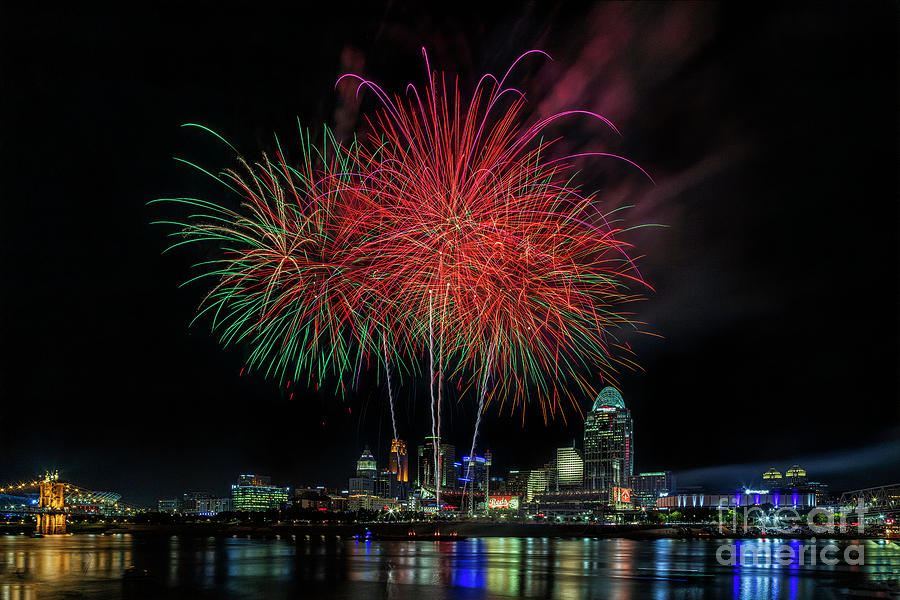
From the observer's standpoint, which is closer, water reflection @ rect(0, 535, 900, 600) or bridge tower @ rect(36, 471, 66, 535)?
water reflection @ rect(0, 535, 900, 600)

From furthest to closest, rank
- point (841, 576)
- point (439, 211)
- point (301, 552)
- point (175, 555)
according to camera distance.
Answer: point (301, 552) → point (175, 555) → point (841, 576) → point (439, 211)

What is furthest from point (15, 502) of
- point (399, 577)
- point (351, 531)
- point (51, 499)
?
point (399, 577)

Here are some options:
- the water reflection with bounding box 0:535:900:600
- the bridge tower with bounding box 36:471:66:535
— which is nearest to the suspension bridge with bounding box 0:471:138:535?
the bridge tower with bounding box 36:471:66:535

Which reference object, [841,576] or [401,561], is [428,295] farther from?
[841,576]

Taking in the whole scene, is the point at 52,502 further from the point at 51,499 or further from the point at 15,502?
the point at 15,502

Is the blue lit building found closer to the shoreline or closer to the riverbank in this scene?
the riverbank

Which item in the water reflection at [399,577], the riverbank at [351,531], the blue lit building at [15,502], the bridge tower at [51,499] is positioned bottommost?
the blue lit building at [15,502]

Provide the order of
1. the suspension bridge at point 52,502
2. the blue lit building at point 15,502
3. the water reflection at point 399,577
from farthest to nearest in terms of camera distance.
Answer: the blue lit building at point 15,502, the suspension bridge at point 52,502, the water reflection at point 399,577

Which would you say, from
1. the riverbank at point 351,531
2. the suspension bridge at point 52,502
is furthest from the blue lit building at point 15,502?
the riverbank at point 351,531

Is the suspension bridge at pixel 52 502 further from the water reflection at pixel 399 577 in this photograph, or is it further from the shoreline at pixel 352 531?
the water reflection at pixel 399 577

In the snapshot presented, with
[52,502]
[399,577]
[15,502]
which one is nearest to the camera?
[399,577]

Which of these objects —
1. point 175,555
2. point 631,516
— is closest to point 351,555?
point 175,555
